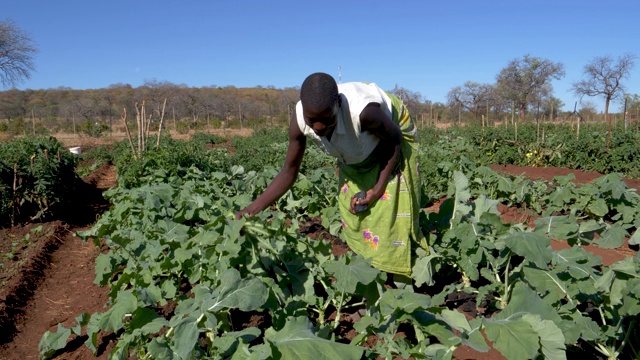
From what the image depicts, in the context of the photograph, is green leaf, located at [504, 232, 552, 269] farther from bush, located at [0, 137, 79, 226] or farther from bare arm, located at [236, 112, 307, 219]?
bush, located at [0, 137, 79, 226]

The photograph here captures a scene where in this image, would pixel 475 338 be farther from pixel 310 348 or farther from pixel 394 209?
pixel 394 209

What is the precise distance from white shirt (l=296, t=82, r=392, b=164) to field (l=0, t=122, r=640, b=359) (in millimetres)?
569

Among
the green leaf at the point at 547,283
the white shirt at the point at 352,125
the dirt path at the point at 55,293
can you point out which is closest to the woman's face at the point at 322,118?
the white shirt at the point at 352,125

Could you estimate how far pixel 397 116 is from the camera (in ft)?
10.1

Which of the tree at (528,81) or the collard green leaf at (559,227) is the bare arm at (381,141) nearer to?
the collard green leaf at (559,227)

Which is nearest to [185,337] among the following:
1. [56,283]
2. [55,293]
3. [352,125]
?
[352,125]

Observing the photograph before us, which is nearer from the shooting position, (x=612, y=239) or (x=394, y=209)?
(x=394, y=209)

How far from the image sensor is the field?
6.84 ft

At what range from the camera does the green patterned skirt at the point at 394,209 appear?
10.2 feet

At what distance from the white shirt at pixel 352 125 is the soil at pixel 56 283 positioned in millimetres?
1089

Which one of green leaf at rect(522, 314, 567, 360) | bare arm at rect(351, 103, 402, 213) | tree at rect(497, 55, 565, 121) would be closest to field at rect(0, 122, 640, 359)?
green leaf at rect(522, 314, 567, 360)

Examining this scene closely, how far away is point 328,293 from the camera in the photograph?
2.87m

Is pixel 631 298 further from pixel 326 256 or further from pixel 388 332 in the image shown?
pixel 326 256

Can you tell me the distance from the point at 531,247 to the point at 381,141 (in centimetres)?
109
